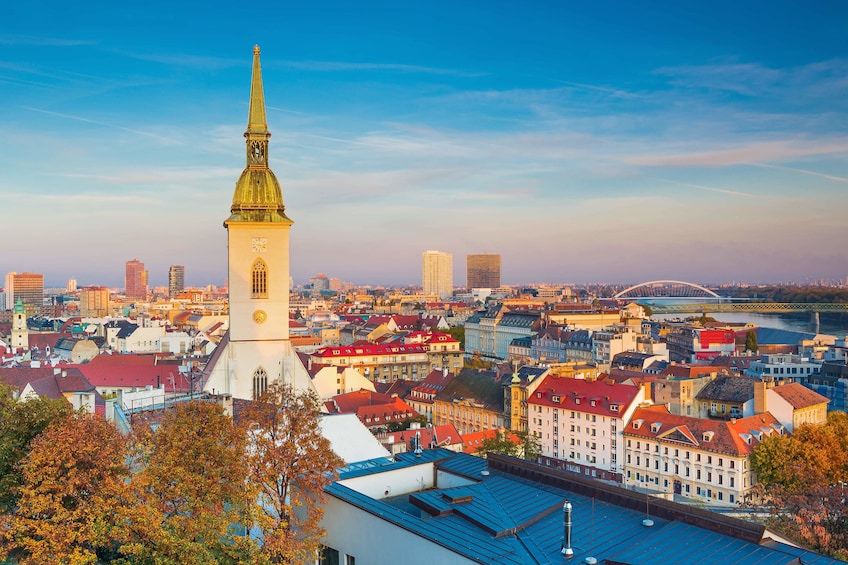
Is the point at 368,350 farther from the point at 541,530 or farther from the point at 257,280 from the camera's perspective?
the point at 541,530

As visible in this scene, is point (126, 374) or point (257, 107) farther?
point (126, 374)

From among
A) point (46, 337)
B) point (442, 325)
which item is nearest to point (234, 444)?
point (46, 337)

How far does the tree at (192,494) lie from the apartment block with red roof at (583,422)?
38.2m

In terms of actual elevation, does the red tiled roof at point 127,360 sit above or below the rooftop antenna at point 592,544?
below

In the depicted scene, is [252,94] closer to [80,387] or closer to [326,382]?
[80,387]

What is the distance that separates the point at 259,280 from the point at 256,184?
482 centimetres

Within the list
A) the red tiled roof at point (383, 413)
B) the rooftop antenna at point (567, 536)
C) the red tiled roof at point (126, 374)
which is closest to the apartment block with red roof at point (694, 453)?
the red tiled roof at point (383, 413)

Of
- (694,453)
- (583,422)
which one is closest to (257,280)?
(583,422)

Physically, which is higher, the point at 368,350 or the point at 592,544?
the point at 592,544

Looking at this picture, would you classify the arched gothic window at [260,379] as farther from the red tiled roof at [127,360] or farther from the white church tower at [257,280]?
the red tiled roof at [127,360]

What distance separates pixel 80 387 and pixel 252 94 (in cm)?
2273

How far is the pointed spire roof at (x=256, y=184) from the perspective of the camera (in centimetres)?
3912

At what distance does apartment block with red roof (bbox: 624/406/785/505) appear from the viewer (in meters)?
46.3

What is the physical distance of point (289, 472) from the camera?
18.9 meters
